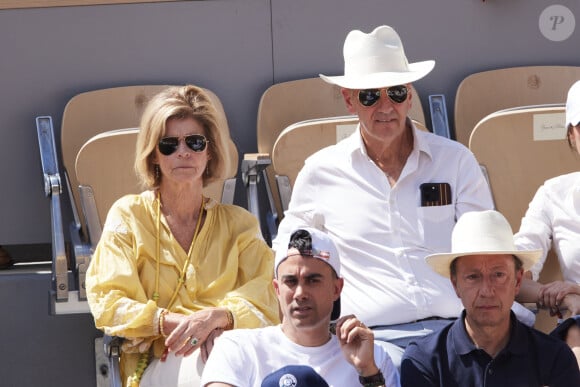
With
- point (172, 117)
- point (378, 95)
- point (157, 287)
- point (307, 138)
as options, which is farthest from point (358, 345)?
point (307, 138)

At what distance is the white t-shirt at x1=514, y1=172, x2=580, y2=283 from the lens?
391 centimetres

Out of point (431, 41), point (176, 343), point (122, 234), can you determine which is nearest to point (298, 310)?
point (176, 343)

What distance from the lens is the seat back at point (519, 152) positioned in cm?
456

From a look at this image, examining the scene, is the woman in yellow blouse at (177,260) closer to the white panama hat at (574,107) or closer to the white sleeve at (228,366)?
the white sleeve at (228,366)

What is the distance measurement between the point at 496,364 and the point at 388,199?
84 cm

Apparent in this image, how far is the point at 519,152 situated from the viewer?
181 inches

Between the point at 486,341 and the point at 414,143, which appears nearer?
the point at 486,341

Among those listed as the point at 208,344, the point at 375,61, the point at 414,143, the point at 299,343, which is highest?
the point at 375,61

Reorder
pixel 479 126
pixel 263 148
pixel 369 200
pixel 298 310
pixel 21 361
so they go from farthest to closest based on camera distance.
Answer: pixel 263 148 → pixel 21 361 → pixel 479 126 → pixel 369 200 → pixel 298 310

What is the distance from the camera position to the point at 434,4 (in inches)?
221

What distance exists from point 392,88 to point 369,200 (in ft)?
1.23

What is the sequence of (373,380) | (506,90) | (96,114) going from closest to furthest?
(373,380)
(96,114)
(506,90)

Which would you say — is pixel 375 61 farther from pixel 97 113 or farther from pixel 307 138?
pixel 97 113

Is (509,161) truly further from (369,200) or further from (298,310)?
(298,310)
